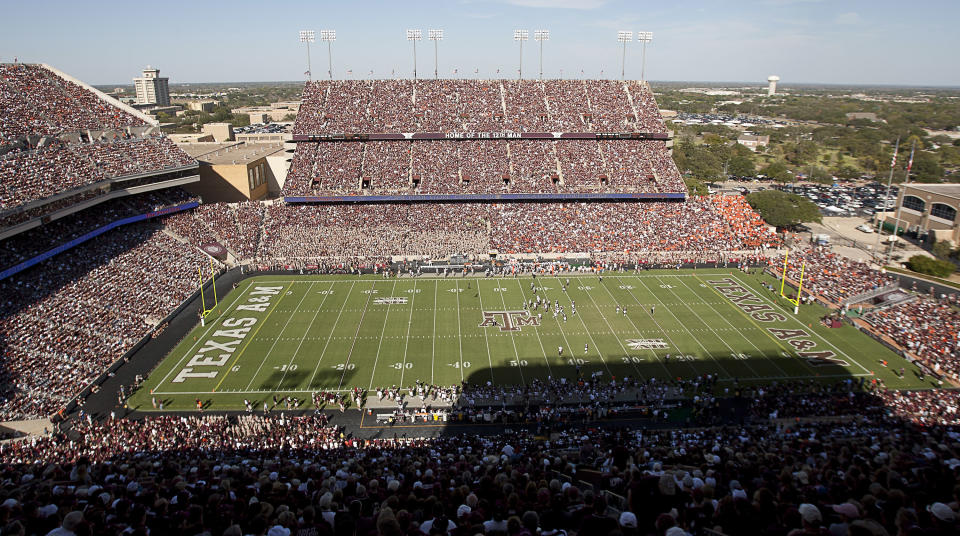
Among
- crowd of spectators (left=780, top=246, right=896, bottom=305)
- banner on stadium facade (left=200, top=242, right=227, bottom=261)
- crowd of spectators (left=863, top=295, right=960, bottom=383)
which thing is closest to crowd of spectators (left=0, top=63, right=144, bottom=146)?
banner on stadium facade (left=200, top=242, right=227, bottom=261)

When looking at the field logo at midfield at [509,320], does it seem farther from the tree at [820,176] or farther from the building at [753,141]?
the building at [753,141]

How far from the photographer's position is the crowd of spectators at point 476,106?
161 feet

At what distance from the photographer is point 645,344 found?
26.7 m

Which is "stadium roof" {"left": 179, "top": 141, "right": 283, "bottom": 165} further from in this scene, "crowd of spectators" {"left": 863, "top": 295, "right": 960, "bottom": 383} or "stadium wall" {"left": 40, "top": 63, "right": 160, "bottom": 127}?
"crowd of spectators" {"left": 863, "top": 295, "right": 960, "bottom": 383}

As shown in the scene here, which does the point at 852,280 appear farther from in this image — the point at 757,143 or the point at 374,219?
the point at 757,143

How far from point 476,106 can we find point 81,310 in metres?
34.6

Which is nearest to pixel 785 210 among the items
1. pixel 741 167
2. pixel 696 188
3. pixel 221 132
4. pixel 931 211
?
pixel 931 211

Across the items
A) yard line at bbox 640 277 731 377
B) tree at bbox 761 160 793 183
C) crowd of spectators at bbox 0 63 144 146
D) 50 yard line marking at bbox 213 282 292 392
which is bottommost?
50 yard line marking at bbox 213 282 292 392

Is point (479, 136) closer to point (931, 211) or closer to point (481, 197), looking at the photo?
point (481, 197)

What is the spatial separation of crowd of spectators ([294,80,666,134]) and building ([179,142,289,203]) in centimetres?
553

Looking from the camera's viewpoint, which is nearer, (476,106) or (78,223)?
(78,223)

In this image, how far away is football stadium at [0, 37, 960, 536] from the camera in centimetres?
786

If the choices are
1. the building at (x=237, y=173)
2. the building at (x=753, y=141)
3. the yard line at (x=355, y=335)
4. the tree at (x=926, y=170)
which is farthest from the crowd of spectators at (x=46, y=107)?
the building at (x=753, y=141)

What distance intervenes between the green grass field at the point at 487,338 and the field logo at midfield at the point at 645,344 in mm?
113
